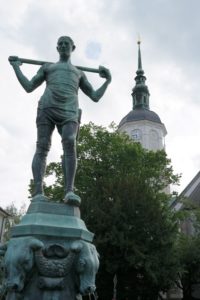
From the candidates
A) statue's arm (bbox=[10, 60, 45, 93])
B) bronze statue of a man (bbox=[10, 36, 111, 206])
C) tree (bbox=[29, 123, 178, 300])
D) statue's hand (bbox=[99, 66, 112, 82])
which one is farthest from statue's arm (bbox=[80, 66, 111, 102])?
tree (bbox=[29, 123, 178, 300])

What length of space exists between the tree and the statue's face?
622 inches

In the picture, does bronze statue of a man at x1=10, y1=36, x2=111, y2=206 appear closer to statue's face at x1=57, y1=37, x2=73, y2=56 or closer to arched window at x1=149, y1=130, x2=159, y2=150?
statue's face at x1=57, y1=37, x2=73, y2=56

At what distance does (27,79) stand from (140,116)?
49761mm

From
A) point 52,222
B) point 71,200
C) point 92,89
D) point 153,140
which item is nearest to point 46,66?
point 92,89

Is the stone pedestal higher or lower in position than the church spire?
lower

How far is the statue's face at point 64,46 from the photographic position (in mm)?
7160

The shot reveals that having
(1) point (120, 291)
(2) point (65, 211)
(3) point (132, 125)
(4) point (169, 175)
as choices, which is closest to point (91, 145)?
(4) point (169, 175)

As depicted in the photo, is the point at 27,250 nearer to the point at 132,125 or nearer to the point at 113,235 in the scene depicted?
the point at 113,235

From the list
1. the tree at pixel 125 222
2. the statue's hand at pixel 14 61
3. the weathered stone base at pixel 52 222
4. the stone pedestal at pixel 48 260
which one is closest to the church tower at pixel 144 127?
the tree at pixel 125 222

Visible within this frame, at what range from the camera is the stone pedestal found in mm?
5461

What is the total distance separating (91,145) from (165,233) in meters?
7.49

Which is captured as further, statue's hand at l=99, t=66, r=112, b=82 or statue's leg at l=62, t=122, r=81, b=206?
statue's hand at l=99, t=66, r=112, b=82

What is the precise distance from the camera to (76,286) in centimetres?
566

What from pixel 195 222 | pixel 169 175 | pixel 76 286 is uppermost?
pixel 169 175
